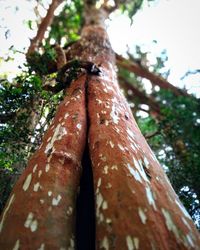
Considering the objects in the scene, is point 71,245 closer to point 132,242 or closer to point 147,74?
point 132,242

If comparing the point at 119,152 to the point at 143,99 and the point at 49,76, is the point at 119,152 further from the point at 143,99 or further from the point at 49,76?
the point at 143,99

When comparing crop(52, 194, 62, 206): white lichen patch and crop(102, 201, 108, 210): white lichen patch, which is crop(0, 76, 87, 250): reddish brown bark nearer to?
crop(52, 194, 62, 206): white lichen patch

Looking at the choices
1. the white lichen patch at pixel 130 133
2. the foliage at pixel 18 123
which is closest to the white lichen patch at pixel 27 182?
the white lichen patch at pixel 130 133

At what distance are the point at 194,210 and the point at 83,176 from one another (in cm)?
262

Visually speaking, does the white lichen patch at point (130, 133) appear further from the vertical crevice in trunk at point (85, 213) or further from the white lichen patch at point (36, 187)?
the white lichen patch at point (36, 187)

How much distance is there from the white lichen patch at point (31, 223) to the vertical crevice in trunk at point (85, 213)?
0.35m

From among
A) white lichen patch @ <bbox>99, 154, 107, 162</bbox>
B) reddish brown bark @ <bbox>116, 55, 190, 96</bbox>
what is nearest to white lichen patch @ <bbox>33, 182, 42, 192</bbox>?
white lichen patch @ <bbox>99, 154, 107, 162</bbox>

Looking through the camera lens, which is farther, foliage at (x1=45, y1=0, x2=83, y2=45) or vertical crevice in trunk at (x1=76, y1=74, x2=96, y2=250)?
foliage at (x1=45, y1=0, x2=83, y2=45)

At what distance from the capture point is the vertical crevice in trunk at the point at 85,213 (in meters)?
1.99

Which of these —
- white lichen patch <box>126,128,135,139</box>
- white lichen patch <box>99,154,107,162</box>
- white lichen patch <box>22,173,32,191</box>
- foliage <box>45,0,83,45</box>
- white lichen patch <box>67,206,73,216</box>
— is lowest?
white lichen patch <box>67,206,73,216</box>

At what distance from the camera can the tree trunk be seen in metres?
1.67

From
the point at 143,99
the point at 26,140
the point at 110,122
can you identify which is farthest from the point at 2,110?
the point at 143,99

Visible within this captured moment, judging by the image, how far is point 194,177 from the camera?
17.1ft

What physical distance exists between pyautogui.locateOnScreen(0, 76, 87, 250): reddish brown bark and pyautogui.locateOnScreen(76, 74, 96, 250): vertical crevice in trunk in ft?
0.42
